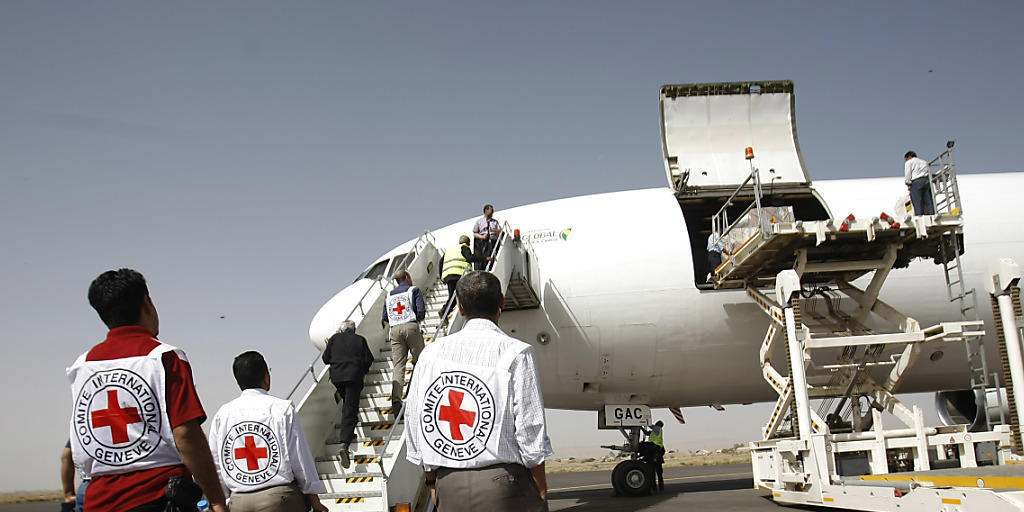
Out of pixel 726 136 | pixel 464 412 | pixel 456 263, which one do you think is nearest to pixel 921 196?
pixel 726 136

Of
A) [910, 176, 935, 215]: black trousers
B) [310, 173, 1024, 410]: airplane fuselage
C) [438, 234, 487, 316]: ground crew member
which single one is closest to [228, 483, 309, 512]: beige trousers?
[438, 234, 487, 316]: ground crew member

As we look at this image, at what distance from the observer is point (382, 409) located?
10.1 meters

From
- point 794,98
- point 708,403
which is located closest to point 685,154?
point 794,98

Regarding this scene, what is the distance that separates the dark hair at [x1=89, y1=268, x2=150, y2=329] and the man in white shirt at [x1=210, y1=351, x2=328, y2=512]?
1.36 meters

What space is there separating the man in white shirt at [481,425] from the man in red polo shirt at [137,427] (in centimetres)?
88

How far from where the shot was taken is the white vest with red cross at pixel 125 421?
3.00m

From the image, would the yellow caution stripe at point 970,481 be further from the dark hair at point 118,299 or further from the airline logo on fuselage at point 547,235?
the airline logo on fuselage at point 547,235

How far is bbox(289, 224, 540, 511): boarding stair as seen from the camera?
27.4ft

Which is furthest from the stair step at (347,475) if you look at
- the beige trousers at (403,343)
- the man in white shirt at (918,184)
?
the man in white shirt at (918,184)

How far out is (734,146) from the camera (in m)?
13.7

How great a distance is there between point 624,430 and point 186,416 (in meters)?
11.1

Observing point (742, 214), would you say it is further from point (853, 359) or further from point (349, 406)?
point (349, 406)

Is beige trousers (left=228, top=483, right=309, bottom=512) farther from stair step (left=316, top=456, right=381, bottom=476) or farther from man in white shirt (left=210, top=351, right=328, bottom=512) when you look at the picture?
stair step (left=316, top=456, right=381, bottom=476)

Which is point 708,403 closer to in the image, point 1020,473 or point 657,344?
point 657,344
